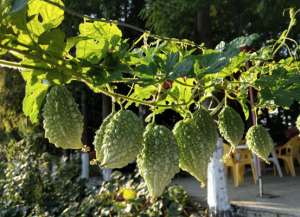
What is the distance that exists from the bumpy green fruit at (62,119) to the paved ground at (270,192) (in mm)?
4259

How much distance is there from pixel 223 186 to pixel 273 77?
172 inches

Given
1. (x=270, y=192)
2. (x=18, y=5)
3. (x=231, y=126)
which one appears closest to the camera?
(x=18, y=5)

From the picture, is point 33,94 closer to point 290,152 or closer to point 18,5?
point 18,5

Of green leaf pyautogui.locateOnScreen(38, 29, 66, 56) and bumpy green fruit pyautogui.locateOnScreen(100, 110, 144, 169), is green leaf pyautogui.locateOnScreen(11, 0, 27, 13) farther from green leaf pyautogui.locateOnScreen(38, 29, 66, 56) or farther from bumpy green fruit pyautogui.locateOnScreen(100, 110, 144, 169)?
bumpy green fruit pyautogui.locateOnScreen(100, 110, 144, 169)

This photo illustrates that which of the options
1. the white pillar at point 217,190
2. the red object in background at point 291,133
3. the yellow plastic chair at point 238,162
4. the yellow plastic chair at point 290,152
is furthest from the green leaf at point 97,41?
the red object in background at point 291,133

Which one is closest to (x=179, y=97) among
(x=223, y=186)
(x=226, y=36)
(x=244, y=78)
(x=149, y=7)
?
(x=244, y=78)

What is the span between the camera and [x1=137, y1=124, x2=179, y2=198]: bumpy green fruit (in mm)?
735

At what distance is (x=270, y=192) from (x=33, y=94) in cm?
571

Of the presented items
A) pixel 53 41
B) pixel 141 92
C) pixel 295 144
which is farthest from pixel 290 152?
pixel 53 41

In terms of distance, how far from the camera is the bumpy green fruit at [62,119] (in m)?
0.74

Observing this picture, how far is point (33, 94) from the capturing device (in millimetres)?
846

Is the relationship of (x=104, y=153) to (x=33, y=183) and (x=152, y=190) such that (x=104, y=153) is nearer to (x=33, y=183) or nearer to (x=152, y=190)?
(x=152, y=190)

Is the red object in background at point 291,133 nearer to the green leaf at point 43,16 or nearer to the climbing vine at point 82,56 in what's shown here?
the climbing vine at point 82,56

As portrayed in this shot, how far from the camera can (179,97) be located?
0.94 m
